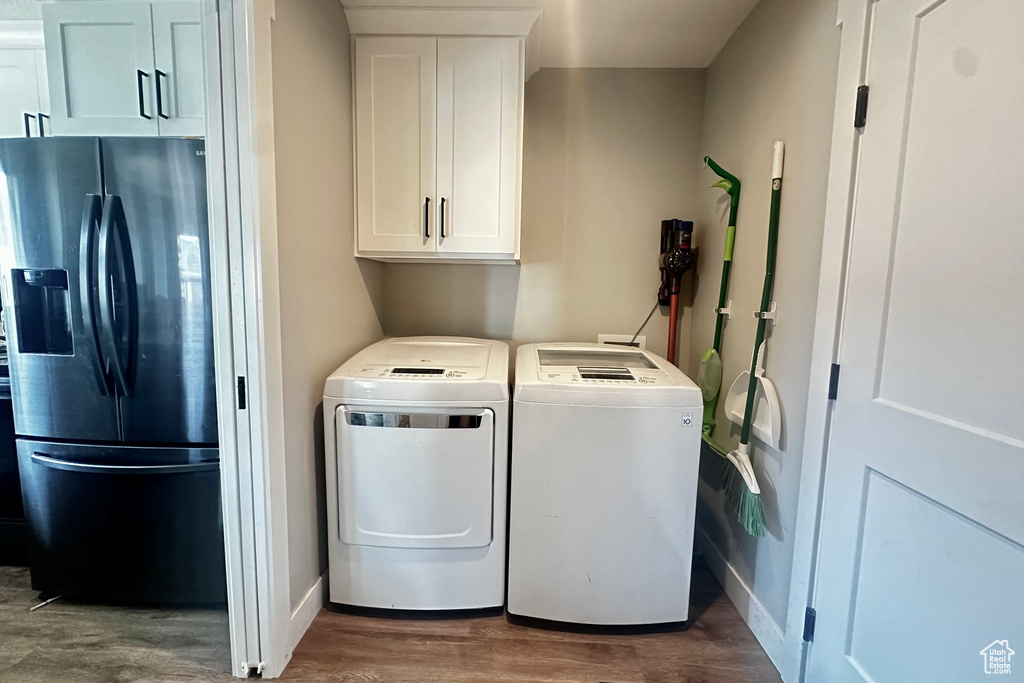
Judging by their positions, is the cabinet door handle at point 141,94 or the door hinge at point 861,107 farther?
the cabinet door handle at point 141,94

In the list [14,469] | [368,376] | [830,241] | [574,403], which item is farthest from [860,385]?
[14,469]

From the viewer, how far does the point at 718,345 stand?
184 centimetres

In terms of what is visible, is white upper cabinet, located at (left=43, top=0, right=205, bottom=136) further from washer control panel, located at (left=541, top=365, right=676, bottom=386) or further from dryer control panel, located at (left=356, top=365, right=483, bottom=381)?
washer control panel, located at (left=541, top=365, right=676, bottom=386)

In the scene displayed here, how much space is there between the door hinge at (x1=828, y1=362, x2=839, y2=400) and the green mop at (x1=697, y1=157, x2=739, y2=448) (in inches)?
22.0

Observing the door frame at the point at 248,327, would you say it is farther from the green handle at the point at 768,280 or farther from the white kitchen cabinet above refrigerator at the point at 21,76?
the green handle at the point at 768,280

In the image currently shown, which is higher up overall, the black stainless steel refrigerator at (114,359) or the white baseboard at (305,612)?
the black stainless steel refrigerator at (114,359)

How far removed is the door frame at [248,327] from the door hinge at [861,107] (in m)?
1.56

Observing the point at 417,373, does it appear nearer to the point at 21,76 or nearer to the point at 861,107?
the point at 861,107

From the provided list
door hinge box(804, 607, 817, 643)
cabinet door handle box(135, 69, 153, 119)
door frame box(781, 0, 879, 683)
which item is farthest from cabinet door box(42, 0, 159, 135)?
door hinge box(804, 607, 817, 643)

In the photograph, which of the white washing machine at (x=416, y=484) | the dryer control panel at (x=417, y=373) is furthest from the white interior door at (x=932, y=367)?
the dryer control panel at (x=417, y=373)

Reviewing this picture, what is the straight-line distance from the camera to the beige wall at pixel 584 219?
2092 mm

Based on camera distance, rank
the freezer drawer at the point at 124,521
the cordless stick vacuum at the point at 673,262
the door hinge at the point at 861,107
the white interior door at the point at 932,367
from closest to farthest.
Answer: the white interior door at the point at 932,367 → the door hinge at the point at 861,107 → the freezer drawer at the point at 124,521 → the cordless stick vacuum at the point at 673,262

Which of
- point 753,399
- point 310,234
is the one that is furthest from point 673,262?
point 310,234

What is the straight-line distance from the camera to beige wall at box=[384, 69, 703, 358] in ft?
6.86
